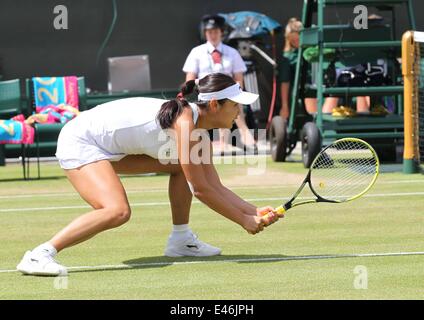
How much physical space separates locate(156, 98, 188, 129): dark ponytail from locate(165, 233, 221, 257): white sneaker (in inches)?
38.3

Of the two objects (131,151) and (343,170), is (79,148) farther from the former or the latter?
(343,170)

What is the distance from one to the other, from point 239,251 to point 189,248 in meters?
0.44

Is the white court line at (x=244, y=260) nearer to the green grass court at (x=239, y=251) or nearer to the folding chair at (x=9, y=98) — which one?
the green grass court at (x=239, y=251)

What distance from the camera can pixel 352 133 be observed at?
13984 millimetres

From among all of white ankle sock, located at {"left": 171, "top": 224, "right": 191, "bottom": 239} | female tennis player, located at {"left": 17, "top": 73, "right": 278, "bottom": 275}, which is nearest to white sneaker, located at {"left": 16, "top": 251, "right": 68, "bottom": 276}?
female tennis player, located at {"left": 17, "top": 73, "right": 278, "bottom": 275}

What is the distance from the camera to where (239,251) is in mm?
7938

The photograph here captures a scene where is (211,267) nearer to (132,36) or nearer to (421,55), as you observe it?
(421,55)

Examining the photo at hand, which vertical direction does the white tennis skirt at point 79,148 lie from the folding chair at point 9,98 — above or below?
above

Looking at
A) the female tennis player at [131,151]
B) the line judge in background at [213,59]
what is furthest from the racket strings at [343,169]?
the line judge in background at [213,59]

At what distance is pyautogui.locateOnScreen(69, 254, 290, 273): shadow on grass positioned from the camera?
730 centimetres

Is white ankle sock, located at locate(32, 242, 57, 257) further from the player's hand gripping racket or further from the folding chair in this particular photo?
the folding chair

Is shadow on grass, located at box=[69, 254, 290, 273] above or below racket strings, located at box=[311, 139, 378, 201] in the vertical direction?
below

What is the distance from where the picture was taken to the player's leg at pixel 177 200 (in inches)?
296

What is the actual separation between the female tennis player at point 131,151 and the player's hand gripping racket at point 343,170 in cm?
71
